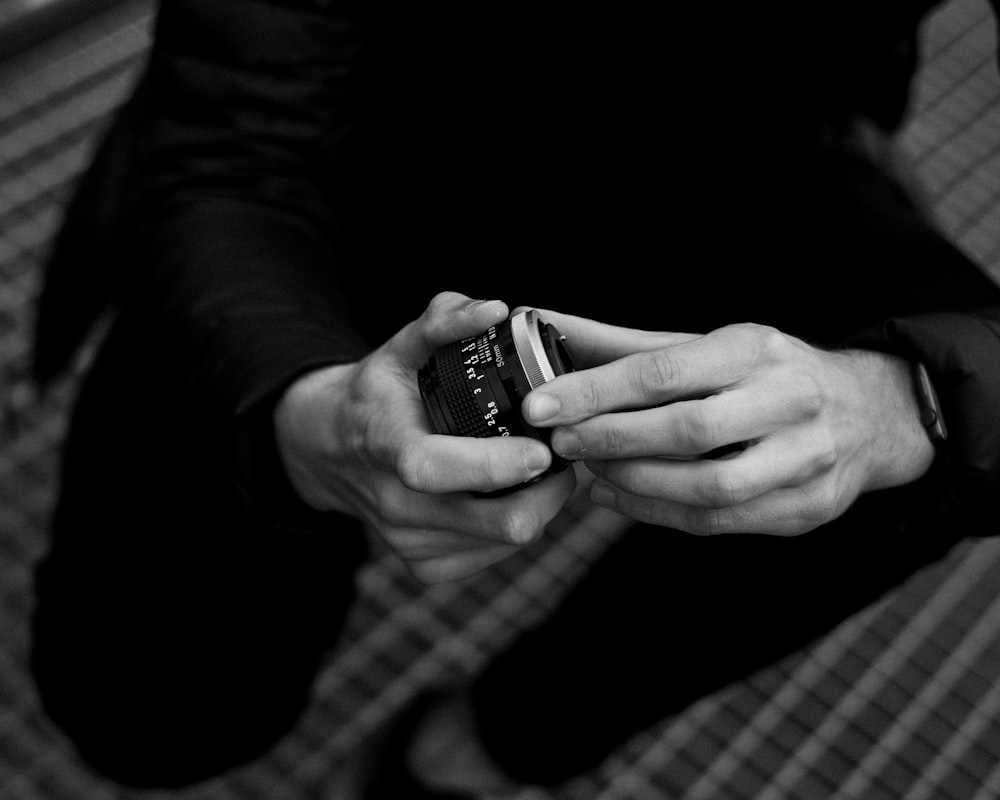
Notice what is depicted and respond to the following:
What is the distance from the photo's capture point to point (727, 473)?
0.59 m

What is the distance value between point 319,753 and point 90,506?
0.46 meters

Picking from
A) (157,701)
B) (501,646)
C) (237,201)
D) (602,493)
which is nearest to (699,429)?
(602,493)

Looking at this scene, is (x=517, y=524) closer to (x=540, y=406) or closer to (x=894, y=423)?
(x=540, y=406)

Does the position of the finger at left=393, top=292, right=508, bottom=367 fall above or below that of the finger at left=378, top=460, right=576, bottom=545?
above

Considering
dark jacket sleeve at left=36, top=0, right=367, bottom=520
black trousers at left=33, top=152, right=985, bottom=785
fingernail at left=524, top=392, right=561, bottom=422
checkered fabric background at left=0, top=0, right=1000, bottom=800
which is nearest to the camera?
fingernail at left=524, top=392, right=561, bottom=422

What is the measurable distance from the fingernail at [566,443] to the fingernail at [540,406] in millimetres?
22

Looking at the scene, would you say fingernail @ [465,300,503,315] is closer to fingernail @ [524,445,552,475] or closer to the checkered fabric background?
fingernail @ [524,445,552,475]

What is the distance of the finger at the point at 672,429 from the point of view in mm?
576

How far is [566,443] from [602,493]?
0.30ft

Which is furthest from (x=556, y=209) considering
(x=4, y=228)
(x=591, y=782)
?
(x=4, y=228)

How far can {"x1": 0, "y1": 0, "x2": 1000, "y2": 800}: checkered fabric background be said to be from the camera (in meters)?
1.21

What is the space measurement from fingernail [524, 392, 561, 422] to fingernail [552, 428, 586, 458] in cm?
2

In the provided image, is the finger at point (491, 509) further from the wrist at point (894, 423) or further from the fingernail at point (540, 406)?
the wrist at point (894, 423)

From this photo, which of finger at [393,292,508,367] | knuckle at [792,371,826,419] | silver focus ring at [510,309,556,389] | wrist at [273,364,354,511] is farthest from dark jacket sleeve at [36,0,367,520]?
knuckle at [792,371,826,419]
